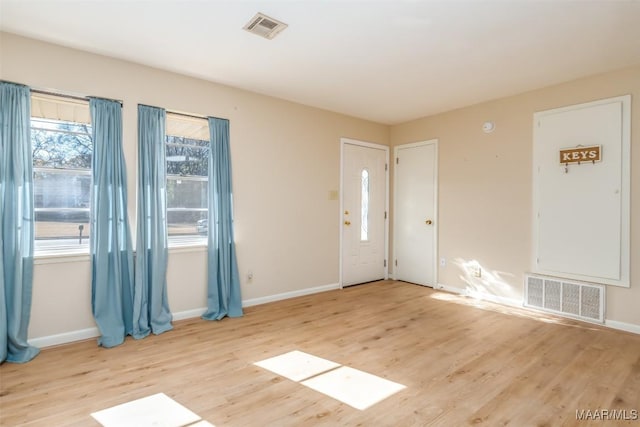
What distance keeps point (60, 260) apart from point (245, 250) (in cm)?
182

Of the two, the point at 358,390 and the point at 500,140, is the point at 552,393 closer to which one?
the point at 358,390

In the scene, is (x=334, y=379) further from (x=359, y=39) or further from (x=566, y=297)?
(x=566, y=297)

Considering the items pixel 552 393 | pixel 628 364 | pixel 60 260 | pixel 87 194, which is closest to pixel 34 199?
pixel 87 194

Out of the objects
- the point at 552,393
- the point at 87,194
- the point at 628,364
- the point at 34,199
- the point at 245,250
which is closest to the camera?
the point at 552,393

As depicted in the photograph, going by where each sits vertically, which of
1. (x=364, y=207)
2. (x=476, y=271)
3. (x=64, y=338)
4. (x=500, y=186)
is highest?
(x=500, y=186)

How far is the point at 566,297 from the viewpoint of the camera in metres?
3.76

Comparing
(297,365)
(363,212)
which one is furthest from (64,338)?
(363,212)

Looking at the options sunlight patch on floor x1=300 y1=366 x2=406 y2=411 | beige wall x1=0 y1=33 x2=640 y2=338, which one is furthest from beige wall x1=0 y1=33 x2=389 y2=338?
sunlight patch on floor x1=300 y1=366 x2=406 y2=411

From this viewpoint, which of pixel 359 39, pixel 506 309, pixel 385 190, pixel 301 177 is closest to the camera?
pixel 359 39

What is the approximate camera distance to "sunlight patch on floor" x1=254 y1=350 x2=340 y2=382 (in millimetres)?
2486

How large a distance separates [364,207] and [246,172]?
218cm

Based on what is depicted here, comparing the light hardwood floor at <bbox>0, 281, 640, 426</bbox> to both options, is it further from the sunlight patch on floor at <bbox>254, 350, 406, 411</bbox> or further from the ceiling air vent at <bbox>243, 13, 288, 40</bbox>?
the ceiling air vent at <bbox>243, 13, 288, 40</bbox>

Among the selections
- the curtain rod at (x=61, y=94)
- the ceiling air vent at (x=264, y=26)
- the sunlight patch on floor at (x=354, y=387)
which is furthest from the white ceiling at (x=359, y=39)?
the sunlight patch on floor at (x=354, y=387)

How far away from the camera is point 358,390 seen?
227 cm
